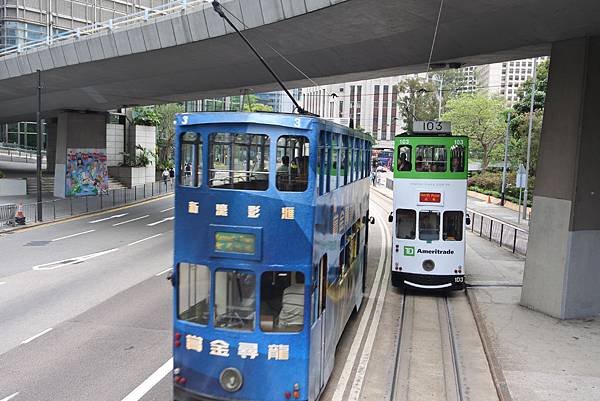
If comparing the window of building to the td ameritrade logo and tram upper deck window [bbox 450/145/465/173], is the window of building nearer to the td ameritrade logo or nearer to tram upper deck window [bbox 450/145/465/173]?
the td ameritrade logo

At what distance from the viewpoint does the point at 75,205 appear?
34.2 m

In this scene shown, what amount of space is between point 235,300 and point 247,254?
0.63 m

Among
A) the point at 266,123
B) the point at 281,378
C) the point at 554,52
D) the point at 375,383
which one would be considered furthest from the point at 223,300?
the point at 554,52

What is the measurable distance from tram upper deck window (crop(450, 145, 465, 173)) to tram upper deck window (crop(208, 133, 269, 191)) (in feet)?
30.6

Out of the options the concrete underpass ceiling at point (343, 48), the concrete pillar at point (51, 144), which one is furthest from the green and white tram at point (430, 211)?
the concrete pillar at point (51, 144)

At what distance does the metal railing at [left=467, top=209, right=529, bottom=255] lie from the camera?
78.4 feet

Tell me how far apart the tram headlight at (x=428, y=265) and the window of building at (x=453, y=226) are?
0.74 m

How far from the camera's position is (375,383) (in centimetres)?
942

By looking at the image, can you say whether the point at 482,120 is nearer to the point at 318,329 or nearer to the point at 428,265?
the point at 428,265

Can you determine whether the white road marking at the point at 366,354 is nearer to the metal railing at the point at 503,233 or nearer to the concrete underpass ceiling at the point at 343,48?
the concrete underpass ceiling at the point at 343,48

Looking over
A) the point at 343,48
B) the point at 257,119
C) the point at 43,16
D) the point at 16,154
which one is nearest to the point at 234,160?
the point at 257,119

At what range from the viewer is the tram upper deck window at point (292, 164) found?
22.2 ft

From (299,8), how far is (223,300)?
34.5ft

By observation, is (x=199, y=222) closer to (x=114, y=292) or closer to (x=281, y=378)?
(x=281, y=378)
